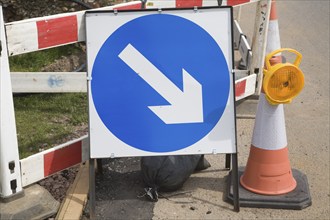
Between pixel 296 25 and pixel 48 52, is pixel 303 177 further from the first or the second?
pixel 296 25

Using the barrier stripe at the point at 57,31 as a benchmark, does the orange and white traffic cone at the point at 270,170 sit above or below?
below

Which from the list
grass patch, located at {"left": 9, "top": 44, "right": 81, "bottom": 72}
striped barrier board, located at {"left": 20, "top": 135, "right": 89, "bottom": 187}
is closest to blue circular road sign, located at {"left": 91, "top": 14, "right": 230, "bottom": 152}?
striped barrier board, located at {"left": 20, "top": 135, "right": 89, "bottom": 187}

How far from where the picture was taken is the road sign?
13.2ft

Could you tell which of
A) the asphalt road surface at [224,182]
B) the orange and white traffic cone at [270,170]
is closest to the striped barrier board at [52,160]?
the asphalt road surface at [224,182]

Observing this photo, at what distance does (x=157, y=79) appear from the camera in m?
4.07

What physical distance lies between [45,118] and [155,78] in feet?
6.81

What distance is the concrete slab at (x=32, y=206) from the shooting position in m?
4.00

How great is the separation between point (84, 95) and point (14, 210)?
237 cm

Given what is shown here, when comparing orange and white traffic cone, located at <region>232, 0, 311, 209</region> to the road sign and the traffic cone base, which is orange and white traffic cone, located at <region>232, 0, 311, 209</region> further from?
the road sign

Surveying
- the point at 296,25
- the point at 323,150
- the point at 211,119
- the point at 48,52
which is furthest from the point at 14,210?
the point at 296,25

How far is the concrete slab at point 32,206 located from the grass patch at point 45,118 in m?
0.81

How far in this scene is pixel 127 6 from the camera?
4543 mm

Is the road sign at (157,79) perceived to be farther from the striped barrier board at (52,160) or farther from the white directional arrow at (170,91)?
the striped barrier board at (52,160)

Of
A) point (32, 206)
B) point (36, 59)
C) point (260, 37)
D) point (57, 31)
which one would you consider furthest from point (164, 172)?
point (36, 59)
